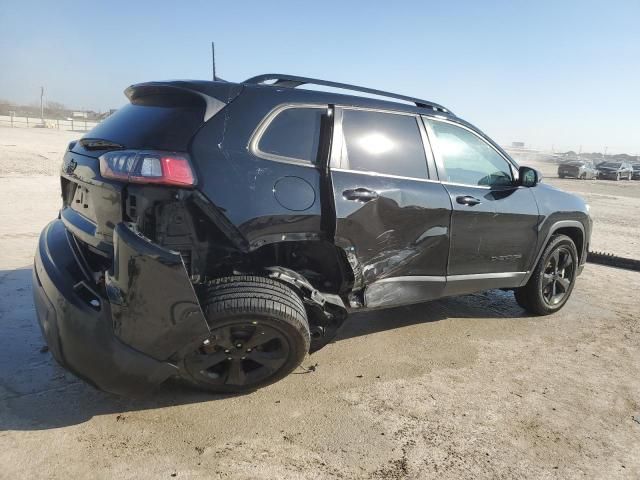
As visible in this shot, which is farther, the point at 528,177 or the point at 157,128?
the point at 528,177

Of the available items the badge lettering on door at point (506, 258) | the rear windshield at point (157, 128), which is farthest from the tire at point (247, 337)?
the badge lettering on door at point (506, 258)

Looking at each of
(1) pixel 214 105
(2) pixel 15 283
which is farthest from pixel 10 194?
(1) pixel 214 105

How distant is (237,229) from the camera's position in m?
2.77

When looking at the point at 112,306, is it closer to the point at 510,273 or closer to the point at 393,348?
the point at 393,348

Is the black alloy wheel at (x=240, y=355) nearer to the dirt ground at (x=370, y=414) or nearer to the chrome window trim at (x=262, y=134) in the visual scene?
the dirt ground at (x=370, y=414)

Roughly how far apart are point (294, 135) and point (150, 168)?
0.93 meters

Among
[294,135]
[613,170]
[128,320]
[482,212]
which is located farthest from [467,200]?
[613,170]

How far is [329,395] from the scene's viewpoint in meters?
3.18

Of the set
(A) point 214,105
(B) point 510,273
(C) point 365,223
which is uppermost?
(A) point 214,105

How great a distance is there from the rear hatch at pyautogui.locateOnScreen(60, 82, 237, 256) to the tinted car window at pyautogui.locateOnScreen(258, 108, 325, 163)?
32cm

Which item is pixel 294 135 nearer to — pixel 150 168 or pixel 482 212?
pixel 150 168

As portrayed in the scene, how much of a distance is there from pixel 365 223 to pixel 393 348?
124 cm

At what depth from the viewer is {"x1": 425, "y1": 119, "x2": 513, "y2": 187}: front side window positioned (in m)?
3.93

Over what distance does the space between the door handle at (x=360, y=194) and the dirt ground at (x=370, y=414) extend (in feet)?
4.04
